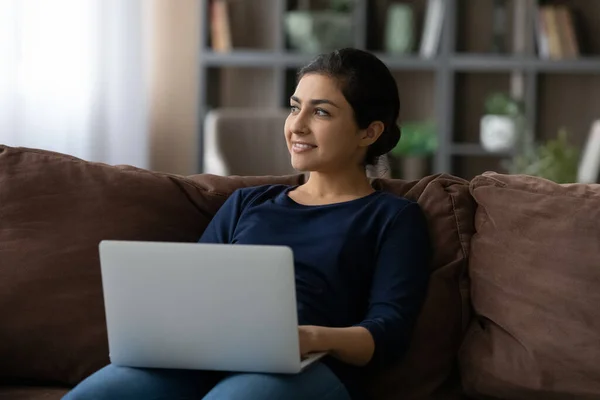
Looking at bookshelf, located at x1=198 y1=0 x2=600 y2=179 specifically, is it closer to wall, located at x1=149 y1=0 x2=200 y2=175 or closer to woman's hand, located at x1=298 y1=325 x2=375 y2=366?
wall, located at x1=149 y1=0 x2=200 y2=175

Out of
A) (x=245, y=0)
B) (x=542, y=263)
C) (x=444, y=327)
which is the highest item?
(x=245, y=0)

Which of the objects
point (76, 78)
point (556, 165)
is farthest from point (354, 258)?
point (76, 78)

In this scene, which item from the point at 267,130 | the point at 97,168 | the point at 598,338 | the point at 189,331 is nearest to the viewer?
the point at 189,331

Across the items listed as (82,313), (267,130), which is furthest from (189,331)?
(267,130)

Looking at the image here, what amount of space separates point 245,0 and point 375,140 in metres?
3.50

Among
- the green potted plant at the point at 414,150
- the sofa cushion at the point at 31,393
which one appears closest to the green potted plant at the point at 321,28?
the green potted plant at the point at 414,150

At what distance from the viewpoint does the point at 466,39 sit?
17.7 feet

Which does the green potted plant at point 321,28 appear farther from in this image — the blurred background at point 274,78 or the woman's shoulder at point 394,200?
the woman's shoulder at point 394,200

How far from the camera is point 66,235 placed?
2023mm

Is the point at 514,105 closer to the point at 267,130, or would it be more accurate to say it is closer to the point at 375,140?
the point at 267,130

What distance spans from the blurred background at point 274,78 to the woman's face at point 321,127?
240cm

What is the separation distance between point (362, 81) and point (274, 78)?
3477 mm

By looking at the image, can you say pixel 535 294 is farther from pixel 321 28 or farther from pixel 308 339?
pixel 321 28

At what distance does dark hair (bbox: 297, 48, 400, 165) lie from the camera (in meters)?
2.04
